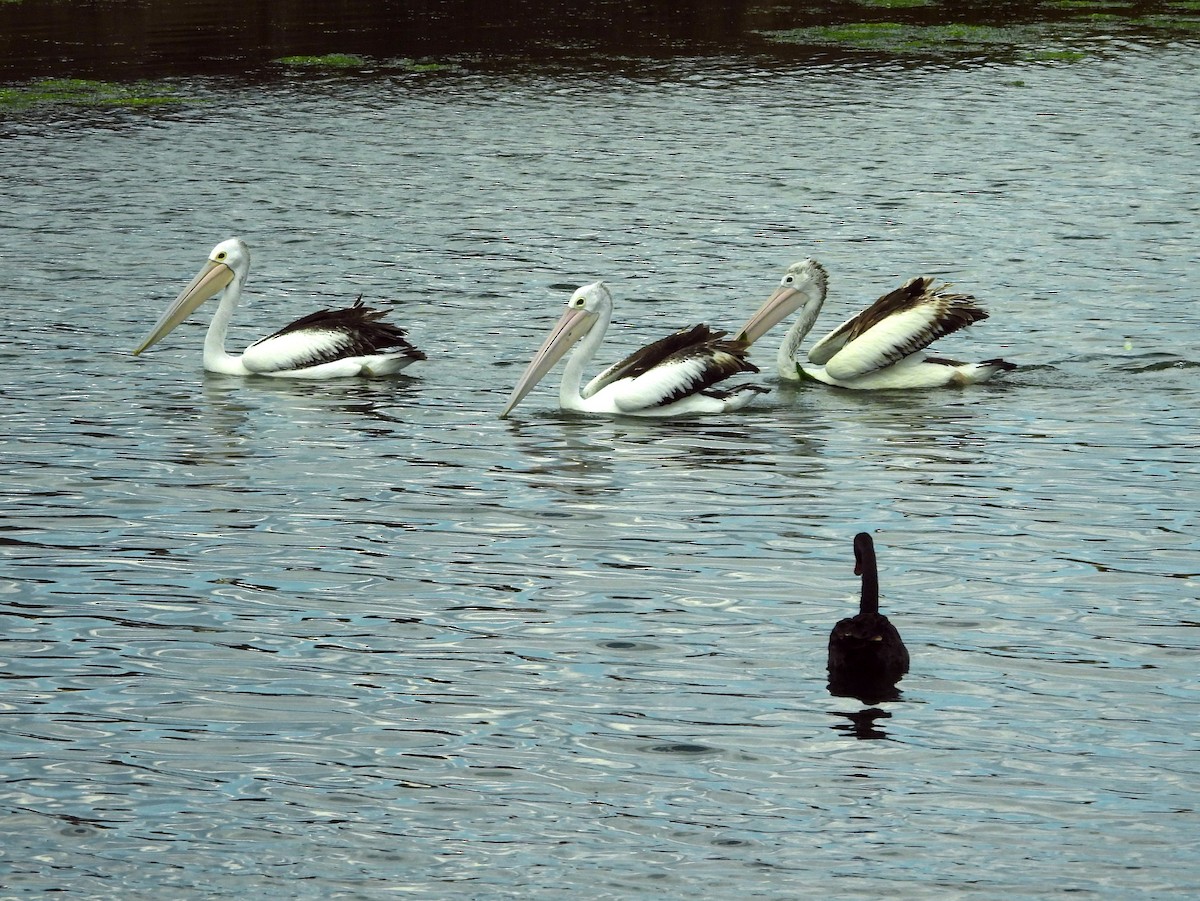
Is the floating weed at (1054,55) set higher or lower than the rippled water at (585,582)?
lower

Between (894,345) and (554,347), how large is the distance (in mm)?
2277

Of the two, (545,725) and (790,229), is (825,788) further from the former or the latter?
(790,229)

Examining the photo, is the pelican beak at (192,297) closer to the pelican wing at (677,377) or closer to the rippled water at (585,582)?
the rippled water at (585,582)

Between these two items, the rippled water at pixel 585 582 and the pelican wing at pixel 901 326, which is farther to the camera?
the pelican wing at pixel 901 326

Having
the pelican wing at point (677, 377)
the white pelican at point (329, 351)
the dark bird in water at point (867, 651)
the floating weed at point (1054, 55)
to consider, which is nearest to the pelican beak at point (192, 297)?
the white pelican at point (329, 351)

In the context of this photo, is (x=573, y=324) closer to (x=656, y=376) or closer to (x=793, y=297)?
(x=656, y=376)

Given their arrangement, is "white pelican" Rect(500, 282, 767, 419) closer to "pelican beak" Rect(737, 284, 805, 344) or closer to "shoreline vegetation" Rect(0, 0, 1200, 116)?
"pelican beak" Rect(737, 284, 805, 344)

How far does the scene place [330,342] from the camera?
13.8 metres

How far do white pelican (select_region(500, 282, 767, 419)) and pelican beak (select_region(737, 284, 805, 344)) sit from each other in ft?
3.00

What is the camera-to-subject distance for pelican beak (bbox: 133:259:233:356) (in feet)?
48.5

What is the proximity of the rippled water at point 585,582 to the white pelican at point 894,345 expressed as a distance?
375 millimetres

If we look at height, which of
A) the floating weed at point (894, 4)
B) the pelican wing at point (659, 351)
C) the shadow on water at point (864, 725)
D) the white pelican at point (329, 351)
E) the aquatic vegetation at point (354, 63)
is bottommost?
the aquatic vegetation at point (354, 63)

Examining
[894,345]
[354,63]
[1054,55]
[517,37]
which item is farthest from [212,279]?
[517,37]

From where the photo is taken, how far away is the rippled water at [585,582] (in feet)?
20.4
